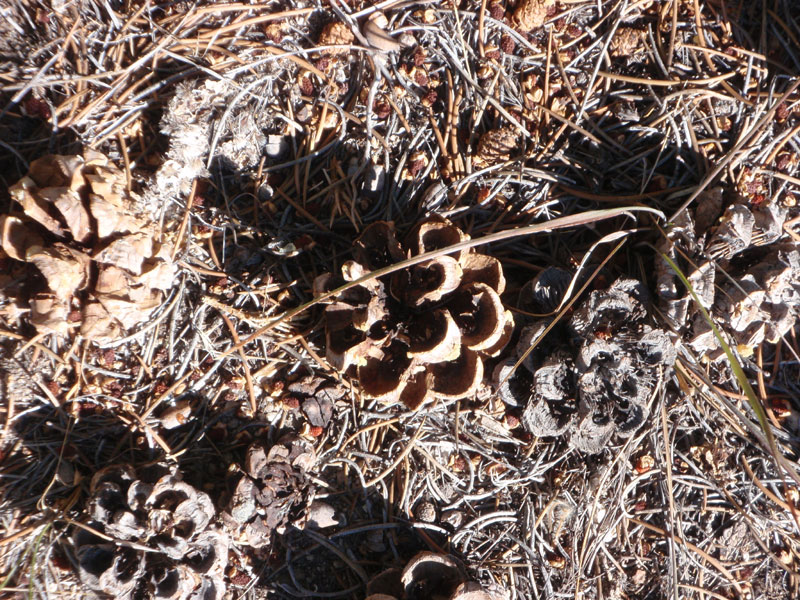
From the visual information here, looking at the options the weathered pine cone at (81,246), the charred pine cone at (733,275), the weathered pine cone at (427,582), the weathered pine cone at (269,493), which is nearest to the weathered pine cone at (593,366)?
the charred pine cone at (733,275)

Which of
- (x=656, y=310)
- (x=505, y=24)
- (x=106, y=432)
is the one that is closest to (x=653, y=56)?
(x=505, y=24)

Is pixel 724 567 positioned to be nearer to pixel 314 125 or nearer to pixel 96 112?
pixel 314 125

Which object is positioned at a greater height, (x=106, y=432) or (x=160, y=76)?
(x=160, y=76)

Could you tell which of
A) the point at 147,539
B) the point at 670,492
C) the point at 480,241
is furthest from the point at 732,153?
the point at 147,539

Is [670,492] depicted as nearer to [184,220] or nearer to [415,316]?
[415,316]

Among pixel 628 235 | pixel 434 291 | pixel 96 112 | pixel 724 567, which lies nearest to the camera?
pixel 434 291

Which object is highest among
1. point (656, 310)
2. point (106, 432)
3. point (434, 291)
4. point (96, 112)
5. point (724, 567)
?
point (96, 112)

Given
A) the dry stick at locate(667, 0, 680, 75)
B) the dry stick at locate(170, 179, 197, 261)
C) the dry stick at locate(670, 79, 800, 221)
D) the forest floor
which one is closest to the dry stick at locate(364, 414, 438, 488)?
the forest floor

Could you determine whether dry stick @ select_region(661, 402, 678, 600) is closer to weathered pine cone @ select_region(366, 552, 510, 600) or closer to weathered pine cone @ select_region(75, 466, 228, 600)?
weathered pine cone @ select_region(366, 552, 510, 600)
